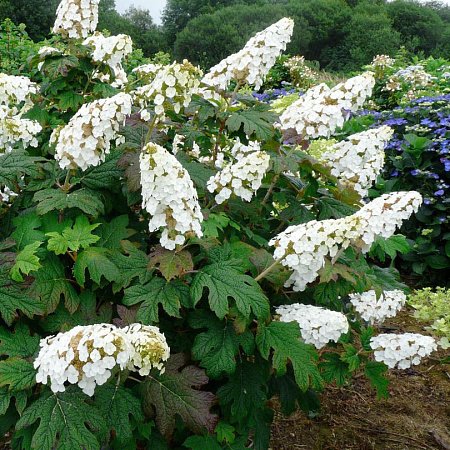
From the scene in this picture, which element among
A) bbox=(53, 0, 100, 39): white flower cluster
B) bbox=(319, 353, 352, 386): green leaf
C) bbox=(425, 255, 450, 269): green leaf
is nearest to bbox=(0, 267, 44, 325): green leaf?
bbox=(319, 353, 352, 386): green leaf

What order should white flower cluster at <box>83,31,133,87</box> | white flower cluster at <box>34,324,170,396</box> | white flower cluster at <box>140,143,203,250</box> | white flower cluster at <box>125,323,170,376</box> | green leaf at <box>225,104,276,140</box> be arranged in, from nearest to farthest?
white flower cluster at <box>34,324,170,396</box> < white flower cluster at <box>125,323,170,376</box> < white flower cluster at <box>140,143,203,250</box> < green leaf at <box>225,104,276,140</box> < white flower cluster at <box>83,31,133,87</box>

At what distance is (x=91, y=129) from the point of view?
1.98 metres

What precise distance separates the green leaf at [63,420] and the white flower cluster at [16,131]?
4.40 feet

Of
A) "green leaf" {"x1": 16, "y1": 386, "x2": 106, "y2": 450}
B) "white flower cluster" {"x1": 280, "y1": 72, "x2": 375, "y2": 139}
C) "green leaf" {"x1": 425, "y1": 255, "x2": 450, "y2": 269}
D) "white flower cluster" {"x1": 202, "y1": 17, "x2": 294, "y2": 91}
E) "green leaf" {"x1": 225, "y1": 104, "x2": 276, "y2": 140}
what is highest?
"white flower cluster" {"x1": 202, "y1": 17, "x2": 294, "y2": 91}

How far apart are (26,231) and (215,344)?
889 millimetres

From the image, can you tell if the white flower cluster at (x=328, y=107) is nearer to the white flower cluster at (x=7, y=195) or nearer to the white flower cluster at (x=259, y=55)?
the white flower cluster at (x=259, y=55)

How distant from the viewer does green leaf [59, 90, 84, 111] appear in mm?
2676

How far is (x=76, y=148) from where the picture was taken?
1.97m

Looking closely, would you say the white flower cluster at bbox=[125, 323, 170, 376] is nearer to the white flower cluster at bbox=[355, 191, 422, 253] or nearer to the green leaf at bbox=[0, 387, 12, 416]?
the green leaf at bbox=[0, 387, 12, 416]

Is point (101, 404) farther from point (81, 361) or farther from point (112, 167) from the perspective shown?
point (112, 167)

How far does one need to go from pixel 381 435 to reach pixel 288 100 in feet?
14.2

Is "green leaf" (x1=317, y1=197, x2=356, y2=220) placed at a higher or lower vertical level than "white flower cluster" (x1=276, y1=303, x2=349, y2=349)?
higher

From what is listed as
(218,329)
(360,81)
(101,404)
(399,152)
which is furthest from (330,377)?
(399,152)

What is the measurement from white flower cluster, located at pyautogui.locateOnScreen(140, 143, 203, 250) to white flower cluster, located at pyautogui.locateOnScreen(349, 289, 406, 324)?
1.07 metres
